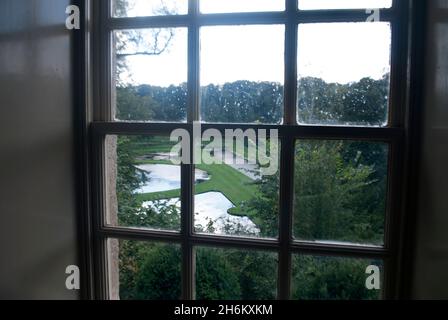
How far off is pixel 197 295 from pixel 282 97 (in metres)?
1.08

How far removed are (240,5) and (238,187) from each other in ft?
2.88

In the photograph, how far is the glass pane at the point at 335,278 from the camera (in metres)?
1.65

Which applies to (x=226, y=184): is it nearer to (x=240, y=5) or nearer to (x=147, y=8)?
(x=240, y=5)

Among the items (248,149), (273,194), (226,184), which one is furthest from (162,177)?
(273,194)

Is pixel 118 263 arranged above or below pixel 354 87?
below

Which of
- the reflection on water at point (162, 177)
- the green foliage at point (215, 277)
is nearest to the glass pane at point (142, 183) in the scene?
the reflection on water at point (162, 177)

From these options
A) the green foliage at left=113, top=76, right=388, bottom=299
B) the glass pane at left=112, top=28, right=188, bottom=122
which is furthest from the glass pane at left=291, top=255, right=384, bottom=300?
the glass pane at left=112, top=28, right=188, bottom=122

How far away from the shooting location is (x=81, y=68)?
5.62 ft
